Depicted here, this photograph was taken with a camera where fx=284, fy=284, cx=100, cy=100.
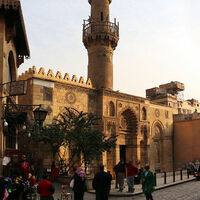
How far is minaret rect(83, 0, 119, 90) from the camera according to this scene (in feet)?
68.6

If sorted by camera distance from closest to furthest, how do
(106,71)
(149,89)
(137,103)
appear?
(106,71), (137,103), (149,89)

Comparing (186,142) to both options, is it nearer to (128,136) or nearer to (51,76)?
(128,136)

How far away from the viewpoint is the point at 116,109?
2034 centimetres

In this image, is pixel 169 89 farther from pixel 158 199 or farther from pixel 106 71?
pixel 158 199

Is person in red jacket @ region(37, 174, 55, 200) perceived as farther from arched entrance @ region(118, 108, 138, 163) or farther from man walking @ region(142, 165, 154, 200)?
arched entrance @ region(118, 108, 138, 163)

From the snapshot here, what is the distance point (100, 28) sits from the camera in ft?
70.2

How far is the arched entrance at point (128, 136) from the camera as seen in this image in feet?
71.5

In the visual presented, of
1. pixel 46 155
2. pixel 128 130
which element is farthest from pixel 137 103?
pixel 46 155

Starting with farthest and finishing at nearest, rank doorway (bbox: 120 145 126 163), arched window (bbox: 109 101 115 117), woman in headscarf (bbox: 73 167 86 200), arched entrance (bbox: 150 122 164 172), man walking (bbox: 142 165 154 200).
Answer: arched entrance (bbox: 150 122 164 172) → doorway (bbox: 120 145 126 163) → arched window (bbox: 109 101 115 117) → man walking (bbox: 142 165 154 200) → woman in headscarf (bbox: 73 167 86 200)

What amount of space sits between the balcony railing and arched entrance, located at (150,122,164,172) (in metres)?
9.15

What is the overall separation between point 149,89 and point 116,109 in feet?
80.5

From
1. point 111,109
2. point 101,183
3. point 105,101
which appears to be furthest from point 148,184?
point 111,109

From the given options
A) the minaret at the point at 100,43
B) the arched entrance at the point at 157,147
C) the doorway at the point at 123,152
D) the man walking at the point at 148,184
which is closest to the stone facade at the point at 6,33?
the man walking at the point at 148,184

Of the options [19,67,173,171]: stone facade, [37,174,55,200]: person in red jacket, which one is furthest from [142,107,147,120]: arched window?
[37,174,55,200]: person in red jacket
